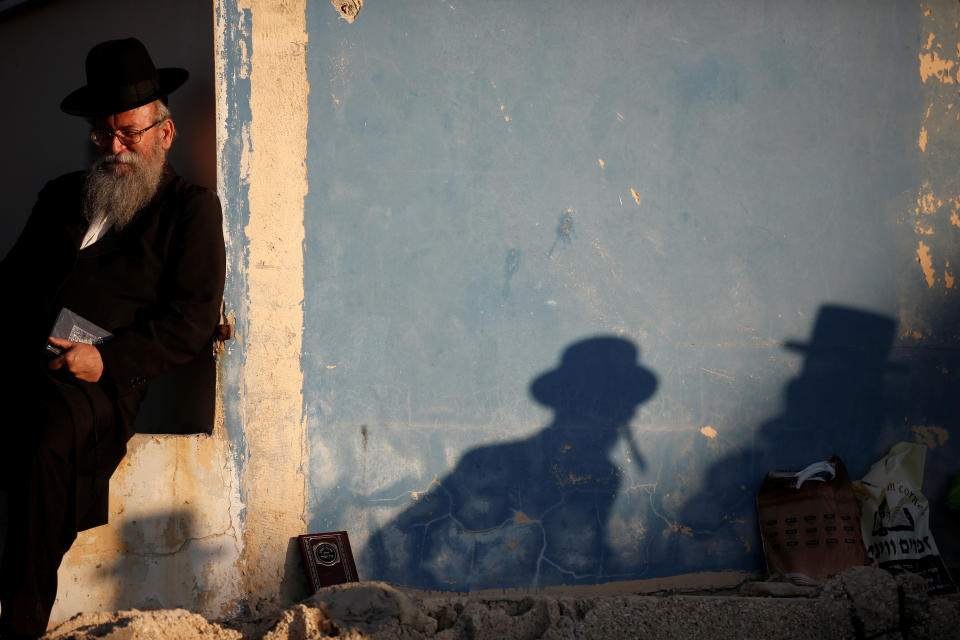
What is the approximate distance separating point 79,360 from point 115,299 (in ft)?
0.95

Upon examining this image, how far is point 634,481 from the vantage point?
11.1 feet

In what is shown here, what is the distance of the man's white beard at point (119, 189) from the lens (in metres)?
2.99

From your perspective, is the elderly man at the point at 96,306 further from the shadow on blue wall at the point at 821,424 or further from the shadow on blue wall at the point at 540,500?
the shadow on blue wall at the point at 821,424

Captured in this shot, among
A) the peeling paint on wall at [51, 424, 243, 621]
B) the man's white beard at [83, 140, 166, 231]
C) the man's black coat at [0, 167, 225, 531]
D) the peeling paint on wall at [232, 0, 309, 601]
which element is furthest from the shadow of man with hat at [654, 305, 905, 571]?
the man's white beard at [83, 140, 166, 231]

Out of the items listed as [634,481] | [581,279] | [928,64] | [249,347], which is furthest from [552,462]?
A: [928,64]

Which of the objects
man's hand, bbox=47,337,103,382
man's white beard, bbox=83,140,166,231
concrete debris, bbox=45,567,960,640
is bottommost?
concrete debris, bbox=45,567,960,640

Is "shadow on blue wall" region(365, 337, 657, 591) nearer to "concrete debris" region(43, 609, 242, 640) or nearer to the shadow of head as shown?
the shadow of head

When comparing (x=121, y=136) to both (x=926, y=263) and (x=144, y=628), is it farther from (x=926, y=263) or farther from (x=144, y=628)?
(x=926, y=263)

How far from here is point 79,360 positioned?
2682 mm

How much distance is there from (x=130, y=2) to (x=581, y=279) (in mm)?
2451

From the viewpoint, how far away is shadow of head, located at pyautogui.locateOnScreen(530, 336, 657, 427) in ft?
11.0

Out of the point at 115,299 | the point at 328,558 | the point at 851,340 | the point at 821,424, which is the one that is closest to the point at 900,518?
the point at 821,424

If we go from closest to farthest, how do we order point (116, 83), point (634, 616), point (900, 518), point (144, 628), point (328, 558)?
point (144, 628) < point (634, 616) < point (116, 83) < point (328, 558) < point (900, 518)

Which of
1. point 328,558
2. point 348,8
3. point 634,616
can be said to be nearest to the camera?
point 634,616
